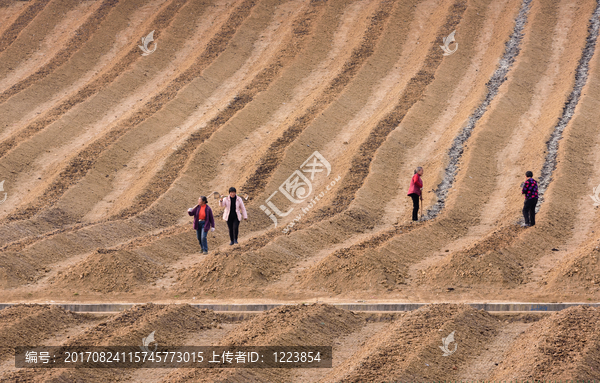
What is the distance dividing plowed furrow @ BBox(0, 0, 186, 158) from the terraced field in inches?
5.1

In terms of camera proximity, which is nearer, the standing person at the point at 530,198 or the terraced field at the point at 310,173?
the terraced field at the point at 310,173

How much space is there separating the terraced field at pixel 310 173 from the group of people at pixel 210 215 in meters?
0.46

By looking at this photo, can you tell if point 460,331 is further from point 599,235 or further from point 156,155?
point 156,155

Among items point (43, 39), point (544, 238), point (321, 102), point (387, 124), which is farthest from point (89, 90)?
point (544, 238)

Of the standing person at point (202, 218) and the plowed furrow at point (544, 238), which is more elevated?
the standing person at point (202, 218)

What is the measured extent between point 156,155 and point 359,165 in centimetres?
713

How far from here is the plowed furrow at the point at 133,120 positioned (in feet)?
59.5

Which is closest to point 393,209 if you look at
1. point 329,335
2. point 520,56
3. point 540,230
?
point 540,230

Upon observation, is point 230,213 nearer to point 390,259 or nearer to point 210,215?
point 210,215

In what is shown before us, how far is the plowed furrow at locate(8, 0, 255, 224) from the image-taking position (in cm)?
1814

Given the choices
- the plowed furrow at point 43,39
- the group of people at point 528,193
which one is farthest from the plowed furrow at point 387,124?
the plowed furrow at point 43,39

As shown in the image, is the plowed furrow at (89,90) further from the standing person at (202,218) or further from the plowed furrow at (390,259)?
the plowed furrow at (390,259)

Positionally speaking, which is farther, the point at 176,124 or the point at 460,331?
the point at 176,124

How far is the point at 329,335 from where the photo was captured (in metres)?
10.0
